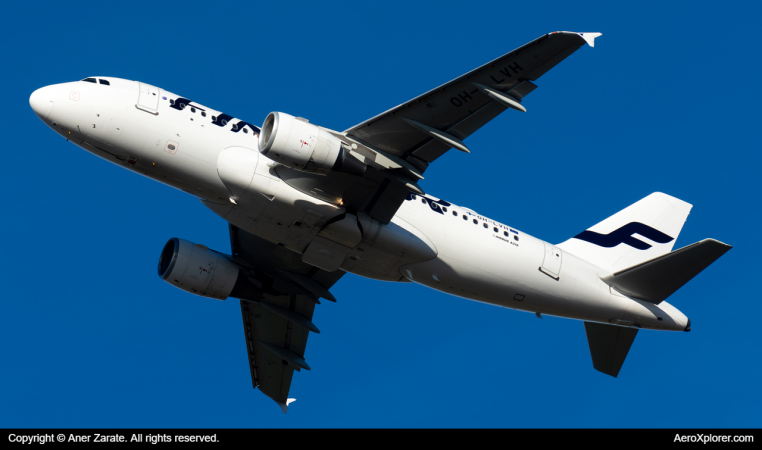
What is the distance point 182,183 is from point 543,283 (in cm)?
1434

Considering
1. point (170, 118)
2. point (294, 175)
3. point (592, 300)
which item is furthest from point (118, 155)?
point (592, 300)

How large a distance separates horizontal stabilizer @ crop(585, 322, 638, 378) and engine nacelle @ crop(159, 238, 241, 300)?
638 inches

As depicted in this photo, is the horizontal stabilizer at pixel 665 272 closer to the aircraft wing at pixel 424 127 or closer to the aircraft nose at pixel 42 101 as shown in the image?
the aircraft wing at pixel 424 127

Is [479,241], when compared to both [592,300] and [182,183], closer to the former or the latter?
[592,300]

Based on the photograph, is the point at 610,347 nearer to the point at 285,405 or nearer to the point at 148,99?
the point at 285,405

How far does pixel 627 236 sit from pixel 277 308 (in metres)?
16.4

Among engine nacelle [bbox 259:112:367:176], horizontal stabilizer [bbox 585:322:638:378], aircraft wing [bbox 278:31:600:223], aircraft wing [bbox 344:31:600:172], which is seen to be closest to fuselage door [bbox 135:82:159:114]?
engine nacelle [bbox 259:112:367:176]

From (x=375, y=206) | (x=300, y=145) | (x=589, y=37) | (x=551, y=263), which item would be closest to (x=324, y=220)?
(x=375, y=206)

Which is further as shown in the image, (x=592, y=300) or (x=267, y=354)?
(x=267, y=354)

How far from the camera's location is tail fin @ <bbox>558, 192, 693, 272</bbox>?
105 feet

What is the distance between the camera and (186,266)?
30.5 metres

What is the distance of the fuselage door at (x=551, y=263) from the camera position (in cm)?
2911

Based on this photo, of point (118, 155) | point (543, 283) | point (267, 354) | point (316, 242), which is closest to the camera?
point (118, 155)

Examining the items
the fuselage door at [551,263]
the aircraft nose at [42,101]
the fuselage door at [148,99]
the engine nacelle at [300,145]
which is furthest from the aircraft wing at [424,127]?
the aircraft nose at [42,101]
